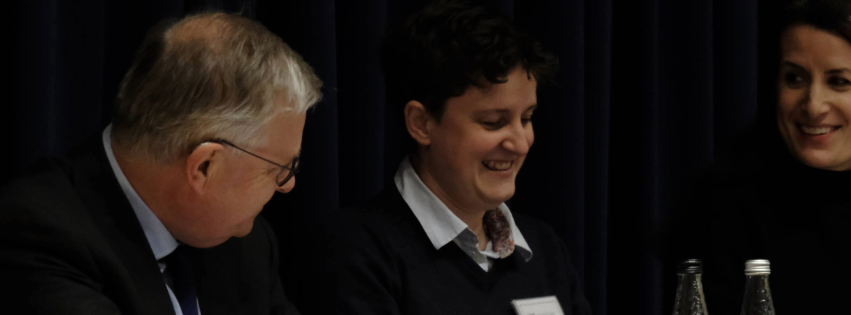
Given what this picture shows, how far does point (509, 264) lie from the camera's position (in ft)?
5.88

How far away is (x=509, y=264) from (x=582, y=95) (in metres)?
0.72

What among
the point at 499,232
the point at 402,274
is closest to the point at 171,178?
the point at 402,274

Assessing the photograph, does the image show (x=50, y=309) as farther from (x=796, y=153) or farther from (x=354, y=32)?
(x=796, y=153)

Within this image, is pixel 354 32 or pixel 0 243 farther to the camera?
pixel 354 32

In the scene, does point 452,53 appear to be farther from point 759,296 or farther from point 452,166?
point 759,296

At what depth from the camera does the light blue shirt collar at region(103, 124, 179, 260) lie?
4.21 ft

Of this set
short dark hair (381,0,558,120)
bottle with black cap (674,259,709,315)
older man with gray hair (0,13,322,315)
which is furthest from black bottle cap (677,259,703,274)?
older man with gray hair (0,13,322,315)

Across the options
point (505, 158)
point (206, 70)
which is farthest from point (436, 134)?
point (206, 70)

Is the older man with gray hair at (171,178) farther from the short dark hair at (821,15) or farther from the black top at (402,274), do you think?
the short dark hair at (821,15)

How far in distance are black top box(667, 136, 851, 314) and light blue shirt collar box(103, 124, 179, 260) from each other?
1126 mm

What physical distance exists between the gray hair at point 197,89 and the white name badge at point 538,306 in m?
0.64

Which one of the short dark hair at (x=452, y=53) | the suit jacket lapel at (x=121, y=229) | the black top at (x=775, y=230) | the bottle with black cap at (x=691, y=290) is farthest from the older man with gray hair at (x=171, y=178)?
the black top at (x=775, y=230)

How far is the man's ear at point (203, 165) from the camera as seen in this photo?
127cm

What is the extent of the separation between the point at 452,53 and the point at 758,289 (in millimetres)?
677
